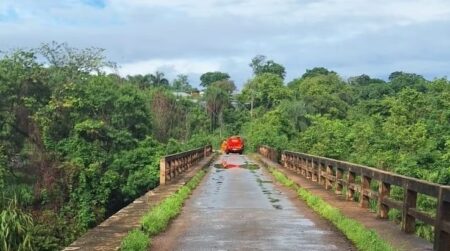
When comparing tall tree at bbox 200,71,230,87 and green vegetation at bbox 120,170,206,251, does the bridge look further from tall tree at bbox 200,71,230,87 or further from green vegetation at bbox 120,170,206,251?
tall tree at bbox 200,71,230,87

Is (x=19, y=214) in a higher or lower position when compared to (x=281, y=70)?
lower

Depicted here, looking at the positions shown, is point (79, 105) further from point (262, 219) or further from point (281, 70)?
point (281, 70)

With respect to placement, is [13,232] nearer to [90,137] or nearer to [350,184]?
[350,184]

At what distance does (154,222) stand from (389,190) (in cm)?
422

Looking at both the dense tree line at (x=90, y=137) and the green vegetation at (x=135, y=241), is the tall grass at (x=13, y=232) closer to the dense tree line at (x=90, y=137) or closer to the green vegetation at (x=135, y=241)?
the dense tree line at (x=90, y=137)

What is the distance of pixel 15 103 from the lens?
42.3m

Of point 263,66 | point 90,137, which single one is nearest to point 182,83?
point 263,66

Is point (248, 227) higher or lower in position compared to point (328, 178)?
lower

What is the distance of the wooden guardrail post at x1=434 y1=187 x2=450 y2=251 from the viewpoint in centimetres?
751

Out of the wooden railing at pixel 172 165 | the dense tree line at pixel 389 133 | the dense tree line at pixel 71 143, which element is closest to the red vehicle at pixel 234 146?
the dense tree line at pixel 389 133

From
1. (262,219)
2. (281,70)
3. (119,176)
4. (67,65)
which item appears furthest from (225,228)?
(281,70)

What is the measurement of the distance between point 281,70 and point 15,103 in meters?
105

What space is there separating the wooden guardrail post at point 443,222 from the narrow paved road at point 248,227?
1.33m

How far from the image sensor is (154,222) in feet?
34.0
